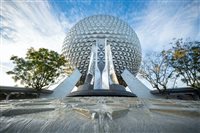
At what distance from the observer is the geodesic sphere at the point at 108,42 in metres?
23.1

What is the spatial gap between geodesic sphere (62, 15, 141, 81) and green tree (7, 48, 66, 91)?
6593mm

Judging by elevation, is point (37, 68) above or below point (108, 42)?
below

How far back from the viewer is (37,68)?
1642 centimetres

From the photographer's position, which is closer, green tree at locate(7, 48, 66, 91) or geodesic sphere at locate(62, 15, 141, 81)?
green tree at locate(7, 48, 66, 91)

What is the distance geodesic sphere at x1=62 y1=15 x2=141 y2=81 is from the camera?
23.1 metres

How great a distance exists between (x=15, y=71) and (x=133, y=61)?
17.1 m

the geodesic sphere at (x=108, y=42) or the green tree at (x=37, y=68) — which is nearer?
the green tree at (x=37, y=68)

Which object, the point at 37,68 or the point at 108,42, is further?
the point at 108,42

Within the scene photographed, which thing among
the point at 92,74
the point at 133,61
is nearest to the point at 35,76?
the point at 92,74

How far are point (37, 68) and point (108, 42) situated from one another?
1108 cm

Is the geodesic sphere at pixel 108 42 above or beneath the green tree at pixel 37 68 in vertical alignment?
above

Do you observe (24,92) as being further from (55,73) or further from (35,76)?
(55,73)

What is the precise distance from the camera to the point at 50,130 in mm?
1777

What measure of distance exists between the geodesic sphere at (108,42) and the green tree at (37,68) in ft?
21.6
